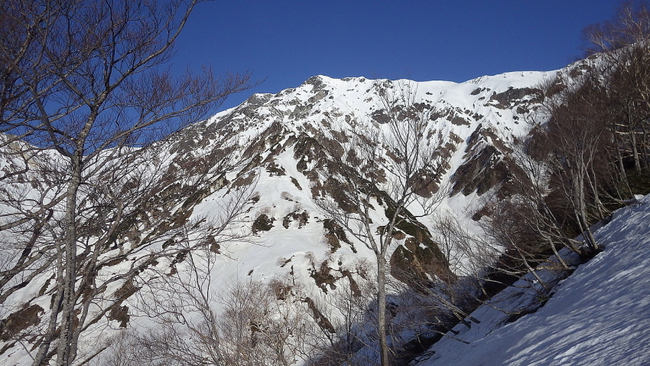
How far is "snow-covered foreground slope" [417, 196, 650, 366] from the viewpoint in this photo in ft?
13.8

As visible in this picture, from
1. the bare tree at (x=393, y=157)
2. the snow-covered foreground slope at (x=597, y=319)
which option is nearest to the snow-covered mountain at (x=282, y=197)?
the bare tree at (x=393, y=157)

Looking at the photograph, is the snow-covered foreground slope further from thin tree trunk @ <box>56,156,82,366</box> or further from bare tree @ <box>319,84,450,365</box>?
thin tree trunk @ <box>56,156,82,366</box>

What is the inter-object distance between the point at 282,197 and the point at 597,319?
3572cm

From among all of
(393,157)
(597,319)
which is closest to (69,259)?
(597,319)

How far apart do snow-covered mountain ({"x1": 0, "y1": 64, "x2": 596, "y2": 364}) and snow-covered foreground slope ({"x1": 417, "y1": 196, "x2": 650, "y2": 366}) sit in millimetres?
3105

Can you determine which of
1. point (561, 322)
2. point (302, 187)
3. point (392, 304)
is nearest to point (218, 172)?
point (561, 322)

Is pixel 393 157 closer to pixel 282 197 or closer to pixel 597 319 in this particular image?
pixel 597 319

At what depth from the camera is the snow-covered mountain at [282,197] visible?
5586 millimetres

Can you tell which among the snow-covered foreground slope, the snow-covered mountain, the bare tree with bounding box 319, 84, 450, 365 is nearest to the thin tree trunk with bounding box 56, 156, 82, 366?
the snow-covered mountain

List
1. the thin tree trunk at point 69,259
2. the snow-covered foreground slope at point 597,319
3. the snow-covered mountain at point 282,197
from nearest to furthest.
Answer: the snow-covered foreground slope at point 597,319, the thin tree trunk at point 69,259, the snow-covered mountain at point 282,197

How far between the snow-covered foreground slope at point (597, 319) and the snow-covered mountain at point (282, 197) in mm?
3105

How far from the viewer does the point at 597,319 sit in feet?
16.7

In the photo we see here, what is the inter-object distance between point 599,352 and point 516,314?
607 centimetres

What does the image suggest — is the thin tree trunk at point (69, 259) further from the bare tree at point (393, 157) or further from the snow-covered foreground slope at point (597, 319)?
the snow-covered foreground slope at point (597, 319)
